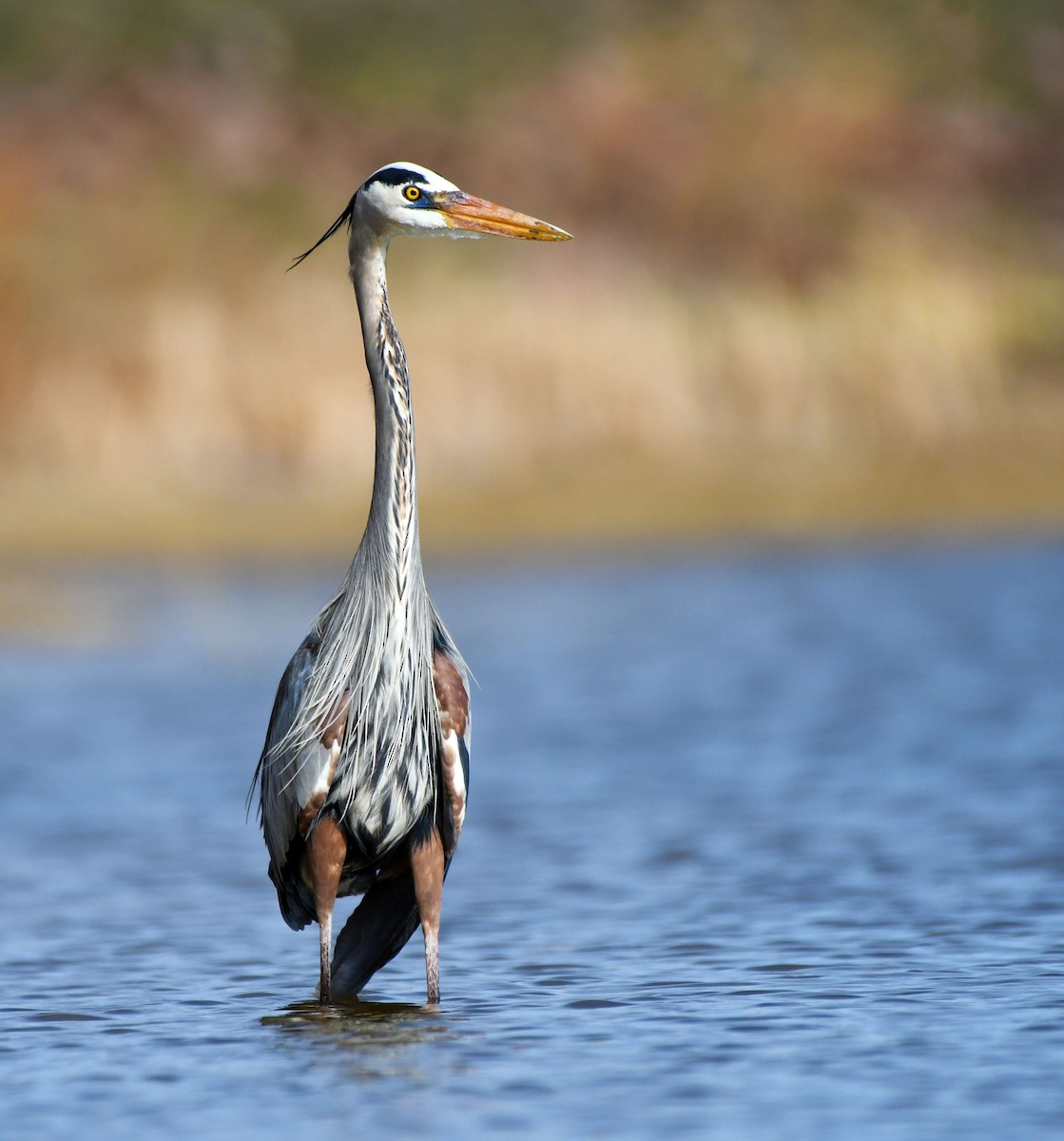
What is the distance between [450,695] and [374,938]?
71cm

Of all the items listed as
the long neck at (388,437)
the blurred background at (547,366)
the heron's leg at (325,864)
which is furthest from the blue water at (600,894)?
the blurred background at (547,366)

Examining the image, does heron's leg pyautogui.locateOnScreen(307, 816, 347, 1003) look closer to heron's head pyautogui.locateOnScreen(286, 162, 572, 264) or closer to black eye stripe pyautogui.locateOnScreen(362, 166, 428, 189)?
heron's head pyautogui.locateOnScreen(286, 162, 572, 264)

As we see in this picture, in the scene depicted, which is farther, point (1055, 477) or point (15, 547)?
point (1055, 477)

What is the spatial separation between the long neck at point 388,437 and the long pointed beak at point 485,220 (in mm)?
236

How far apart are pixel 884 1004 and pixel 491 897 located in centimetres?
204

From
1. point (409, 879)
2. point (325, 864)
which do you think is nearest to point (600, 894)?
point (409, 879)

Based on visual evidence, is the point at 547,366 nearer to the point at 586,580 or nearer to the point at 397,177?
the point at 586,580

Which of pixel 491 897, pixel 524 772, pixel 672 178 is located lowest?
pixel 491 897

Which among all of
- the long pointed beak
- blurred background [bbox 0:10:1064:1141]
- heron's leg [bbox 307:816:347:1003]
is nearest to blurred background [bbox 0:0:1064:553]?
blurred background [bbox 0:10:1064:1141]

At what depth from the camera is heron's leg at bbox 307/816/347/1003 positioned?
20.5ft

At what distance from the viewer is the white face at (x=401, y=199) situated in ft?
21.5

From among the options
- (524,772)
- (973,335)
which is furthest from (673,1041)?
(973,335)

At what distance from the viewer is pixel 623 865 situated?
8.42 m

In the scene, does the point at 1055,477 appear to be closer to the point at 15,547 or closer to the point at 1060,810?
the point at 15,547
